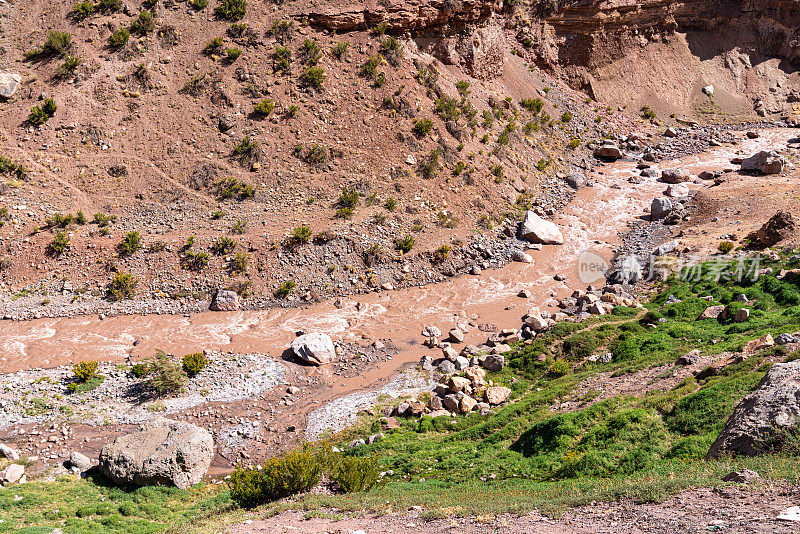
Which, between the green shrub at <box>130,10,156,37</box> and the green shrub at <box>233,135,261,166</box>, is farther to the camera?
the green shrub at <box>130,10,156,37</box>

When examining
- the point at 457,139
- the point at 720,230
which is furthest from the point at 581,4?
the point at 720,230

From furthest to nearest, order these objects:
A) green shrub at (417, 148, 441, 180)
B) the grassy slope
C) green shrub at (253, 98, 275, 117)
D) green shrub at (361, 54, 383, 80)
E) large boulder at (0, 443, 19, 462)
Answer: green shrub at (361, 54, 383, 80) → green shrub at (417, 148, 441, 180) → green shrub at (253, 98, 275, 117) → large boulder at (0, 443, 19, 462) → the grassy slope

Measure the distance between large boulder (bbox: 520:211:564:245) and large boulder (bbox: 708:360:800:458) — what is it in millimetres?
18300

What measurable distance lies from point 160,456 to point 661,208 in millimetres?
27864

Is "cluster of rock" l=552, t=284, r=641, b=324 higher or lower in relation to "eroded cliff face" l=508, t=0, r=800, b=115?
lower

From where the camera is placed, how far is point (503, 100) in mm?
34750

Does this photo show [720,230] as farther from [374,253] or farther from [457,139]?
[374,253]

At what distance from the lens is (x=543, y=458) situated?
1246 centimetres

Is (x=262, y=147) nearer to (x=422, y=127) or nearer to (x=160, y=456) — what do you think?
(x=422, y=127)

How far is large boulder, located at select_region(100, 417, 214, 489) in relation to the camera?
13.9 metres

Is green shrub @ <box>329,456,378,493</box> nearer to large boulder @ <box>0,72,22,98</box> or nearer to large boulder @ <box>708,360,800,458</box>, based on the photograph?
large boulder @ <box>708,360,800,458</box>

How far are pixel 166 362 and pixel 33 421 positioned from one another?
421 centimetres

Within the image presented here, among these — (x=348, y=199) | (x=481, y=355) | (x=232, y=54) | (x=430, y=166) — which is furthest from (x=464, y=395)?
(x=232, y=54)

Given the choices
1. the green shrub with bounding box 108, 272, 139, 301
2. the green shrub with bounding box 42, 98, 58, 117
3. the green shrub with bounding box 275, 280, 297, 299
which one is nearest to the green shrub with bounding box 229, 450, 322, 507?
the green shrub with bounding box 275, 280, 297, 299
